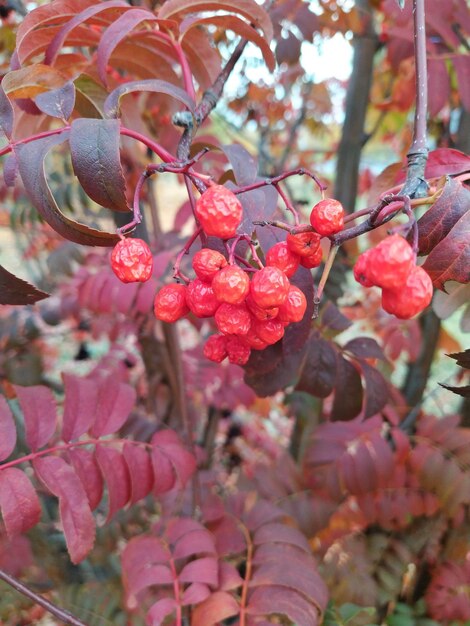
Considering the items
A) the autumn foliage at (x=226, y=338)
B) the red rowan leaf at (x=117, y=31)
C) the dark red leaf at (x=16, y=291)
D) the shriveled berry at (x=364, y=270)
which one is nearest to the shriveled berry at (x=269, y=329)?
the autumn foliage at (x=226, y=338)

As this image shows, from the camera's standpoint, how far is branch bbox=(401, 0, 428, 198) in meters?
0.50

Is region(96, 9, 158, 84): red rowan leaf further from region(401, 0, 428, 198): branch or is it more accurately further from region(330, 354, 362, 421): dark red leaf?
region(330, 354, 362, 421): dark red leaf

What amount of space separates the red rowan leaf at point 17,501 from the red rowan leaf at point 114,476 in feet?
0.36

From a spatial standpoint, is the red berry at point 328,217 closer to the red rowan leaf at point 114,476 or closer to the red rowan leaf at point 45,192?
the red rowan leaf at point 45,192

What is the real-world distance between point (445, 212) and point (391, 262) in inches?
4.7

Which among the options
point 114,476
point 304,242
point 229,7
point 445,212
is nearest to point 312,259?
point 304,242

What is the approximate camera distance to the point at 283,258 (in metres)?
0.55

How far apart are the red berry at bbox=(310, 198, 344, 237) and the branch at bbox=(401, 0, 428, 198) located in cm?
6

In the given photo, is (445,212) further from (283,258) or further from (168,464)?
(168,464)

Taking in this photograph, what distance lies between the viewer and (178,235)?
143cm

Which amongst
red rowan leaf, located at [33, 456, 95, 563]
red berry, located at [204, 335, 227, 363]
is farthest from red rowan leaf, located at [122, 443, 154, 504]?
red berry, located at [204, 335, 227, 363]

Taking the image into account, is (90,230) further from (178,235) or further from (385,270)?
(178,235)

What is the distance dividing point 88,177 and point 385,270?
287mm

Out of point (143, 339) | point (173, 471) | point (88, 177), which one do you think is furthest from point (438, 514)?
point (88, 177)
